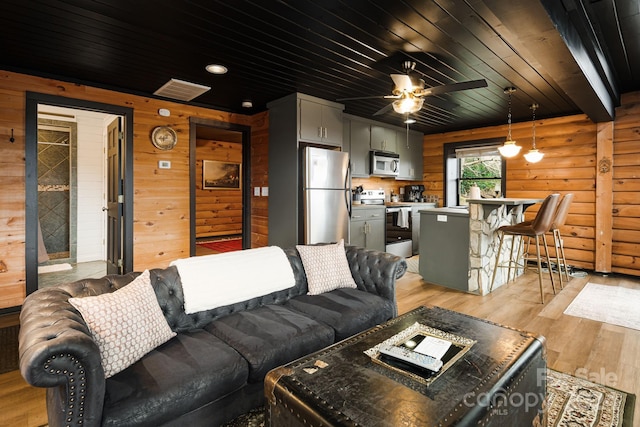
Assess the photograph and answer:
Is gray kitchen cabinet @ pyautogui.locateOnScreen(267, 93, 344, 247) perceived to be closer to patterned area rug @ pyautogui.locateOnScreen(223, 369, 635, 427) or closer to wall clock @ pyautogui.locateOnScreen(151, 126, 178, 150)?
wall clock @ pyautogui.locateOnScreen(151, 126, 178, 150)

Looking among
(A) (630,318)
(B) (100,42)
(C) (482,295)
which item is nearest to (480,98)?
(C) (482,295)

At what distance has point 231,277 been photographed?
86.4 inches

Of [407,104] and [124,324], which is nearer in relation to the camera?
[124,324]

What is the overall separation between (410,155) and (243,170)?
3.38m

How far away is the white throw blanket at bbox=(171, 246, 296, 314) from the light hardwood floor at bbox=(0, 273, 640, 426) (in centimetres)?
97

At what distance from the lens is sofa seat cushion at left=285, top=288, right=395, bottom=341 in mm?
2111

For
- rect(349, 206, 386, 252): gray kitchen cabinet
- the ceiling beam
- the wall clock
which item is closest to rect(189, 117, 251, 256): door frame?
the wall clock

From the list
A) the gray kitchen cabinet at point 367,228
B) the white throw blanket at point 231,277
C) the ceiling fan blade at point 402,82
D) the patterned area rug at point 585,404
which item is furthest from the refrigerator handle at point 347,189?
the patterned area rug at point 585,404

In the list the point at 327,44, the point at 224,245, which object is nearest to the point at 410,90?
the point at 327,44

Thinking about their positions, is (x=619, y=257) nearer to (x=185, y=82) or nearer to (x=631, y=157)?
(x=631, y=157)

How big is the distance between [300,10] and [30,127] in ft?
9.98

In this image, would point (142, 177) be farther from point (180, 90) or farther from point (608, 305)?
point (608, 305)

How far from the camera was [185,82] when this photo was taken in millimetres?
3605

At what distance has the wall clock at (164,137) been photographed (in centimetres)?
413
